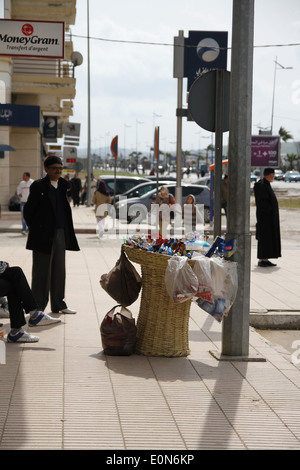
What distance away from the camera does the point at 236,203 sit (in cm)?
670

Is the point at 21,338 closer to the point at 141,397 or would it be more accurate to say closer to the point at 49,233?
the point at 49,233

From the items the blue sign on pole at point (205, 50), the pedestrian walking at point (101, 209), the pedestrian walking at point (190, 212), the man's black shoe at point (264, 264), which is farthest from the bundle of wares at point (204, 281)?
the pedestrian walking at point (101, 209)

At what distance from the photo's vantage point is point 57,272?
8750mm

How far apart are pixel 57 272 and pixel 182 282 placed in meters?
2.77

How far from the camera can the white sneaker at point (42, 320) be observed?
25.6 feet

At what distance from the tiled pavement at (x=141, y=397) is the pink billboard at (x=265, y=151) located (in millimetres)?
20263

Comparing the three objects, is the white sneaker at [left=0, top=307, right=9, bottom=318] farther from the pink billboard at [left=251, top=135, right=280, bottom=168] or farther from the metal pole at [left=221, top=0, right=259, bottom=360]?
the pink billboard at [left=251, top=135, right=280, bottom=168]

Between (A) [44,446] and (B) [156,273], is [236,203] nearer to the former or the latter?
(B) [156,273]

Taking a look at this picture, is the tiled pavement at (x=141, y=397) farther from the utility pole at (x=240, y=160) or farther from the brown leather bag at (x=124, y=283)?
the brown leather bag at (x=124, y=283)

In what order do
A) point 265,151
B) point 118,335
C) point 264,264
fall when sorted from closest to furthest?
point 118,335 → point 264,264 → point 265,151

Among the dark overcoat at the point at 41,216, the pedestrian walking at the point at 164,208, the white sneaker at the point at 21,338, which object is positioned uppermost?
the dark overcoat at the point at 41,216

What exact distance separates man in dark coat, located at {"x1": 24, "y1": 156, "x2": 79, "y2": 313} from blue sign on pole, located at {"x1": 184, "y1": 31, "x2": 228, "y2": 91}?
9.96 meters

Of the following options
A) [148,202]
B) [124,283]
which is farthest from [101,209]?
[124,283]
